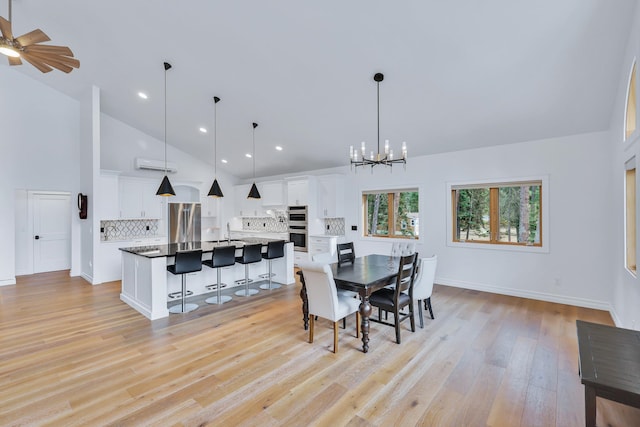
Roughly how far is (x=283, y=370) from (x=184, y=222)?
6309 mm

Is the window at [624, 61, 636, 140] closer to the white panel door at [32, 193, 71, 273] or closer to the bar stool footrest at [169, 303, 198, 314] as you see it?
the bar stool footrest at [169, 303, 198, 314]

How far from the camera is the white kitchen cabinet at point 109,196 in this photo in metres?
6.14

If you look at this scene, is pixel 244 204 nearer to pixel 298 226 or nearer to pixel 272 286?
pixel 298 226

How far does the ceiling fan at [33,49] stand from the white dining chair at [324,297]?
333 cm

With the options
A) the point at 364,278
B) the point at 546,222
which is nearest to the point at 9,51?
the point at 364,278

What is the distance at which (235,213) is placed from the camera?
30.1 feet

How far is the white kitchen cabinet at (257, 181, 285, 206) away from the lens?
7.84 metres

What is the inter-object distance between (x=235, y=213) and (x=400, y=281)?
6.91 m

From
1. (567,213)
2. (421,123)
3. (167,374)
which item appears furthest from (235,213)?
(567,213)

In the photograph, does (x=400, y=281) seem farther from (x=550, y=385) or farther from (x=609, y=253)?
(x=609, y=253)

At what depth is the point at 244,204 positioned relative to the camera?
350 inches

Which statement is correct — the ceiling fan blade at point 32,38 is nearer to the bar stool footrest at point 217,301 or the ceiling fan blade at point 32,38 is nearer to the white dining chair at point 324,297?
the white dining chair at point 324,297

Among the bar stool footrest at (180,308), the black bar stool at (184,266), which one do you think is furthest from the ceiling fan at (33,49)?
the bar stool footrest at (180,308)

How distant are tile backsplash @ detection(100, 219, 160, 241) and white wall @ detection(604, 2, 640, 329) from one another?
793cm
